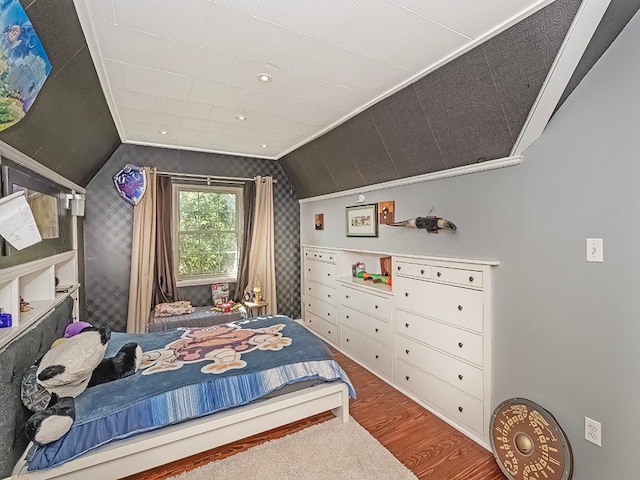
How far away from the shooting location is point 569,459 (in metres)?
1.61

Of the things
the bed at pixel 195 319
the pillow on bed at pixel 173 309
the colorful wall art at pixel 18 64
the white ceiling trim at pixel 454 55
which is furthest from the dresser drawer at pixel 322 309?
the colorful wall art at pixel 18 64

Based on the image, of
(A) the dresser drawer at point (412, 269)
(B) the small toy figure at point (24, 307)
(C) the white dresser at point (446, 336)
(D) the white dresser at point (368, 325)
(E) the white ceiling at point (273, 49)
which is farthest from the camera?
(D) the white dresser at point (368, 325)

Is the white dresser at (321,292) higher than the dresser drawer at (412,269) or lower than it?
lower

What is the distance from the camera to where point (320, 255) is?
4457 mm

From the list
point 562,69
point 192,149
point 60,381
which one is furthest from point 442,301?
point 192,149

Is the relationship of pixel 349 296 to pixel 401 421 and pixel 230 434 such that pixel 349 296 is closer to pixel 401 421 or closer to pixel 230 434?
pixel 401 421

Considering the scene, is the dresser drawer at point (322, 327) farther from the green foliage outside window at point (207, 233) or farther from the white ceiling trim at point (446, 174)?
the white ceiling trim at point (446, 174)

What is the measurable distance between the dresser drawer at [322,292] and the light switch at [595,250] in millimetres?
2733

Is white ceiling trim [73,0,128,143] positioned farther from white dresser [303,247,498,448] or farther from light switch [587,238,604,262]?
light switch [587,238,604,262]

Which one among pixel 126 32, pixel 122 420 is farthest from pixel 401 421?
pixel 126 32

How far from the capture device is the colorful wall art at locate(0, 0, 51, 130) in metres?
1.16

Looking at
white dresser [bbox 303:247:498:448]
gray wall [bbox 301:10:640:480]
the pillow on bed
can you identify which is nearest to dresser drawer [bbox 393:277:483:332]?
white dresser [bbox 303:247:498:448]

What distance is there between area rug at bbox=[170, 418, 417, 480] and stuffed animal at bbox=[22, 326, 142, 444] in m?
0.81

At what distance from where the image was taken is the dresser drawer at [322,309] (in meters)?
4.14
